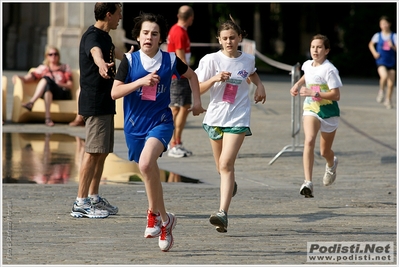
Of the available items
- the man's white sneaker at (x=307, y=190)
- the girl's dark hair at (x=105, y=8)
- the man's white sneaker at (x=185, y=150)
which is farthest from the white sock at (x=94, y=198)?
the man's white sneaker at (x=185, y=150)

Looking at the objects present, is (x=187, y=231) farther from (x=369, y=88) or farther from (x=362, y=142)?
(x=369, y=88)

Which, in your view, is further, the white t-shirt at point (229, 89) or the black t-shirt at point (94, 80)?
the black t-shirt at point (94, 80)

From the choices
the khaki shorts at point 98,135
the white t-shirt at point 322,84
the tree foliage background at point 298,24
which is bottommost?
the tree foliage background at point 298,24

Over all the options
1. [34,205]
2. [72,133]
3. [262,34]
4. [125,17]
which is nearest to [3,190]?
[34,205]

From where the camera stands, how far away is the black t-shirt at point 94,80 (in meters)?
8.45

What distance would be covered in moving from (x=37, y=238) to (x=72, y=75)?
32.0 ft

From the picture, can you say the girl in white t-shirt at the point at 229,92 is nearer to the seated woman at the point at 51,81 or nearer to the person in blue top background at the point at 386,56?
the seated woman at the point at 51,81

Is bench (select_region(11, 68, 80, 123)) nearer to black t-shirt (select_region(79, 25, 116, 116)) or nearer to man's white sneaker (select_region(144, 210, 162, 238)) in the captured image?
black t-shirt (select_region(79, 25, 116, 116))

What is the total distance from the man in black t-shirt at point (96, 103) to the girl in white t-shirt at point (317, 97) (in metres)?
2.01

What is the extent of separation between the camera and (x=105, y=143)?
858 cm

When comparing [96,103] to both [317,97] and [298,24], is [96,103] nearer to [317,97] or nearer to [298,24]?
[317,97]

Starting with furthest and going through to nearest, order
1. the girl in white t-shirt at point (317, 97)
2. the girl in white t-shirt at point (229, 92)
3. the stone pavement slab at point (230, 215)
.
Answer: the girl in white t-shirt at point (317, 97) < the girl in white t-shirt at point (229, 92) < the stone pavement slab at point (230, 215)

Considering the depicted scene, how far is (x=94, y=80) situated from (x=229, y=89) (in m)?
1.19

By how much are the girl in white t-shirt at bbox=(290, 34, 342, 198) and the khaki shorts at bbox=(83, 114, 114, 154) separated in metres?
2.02
